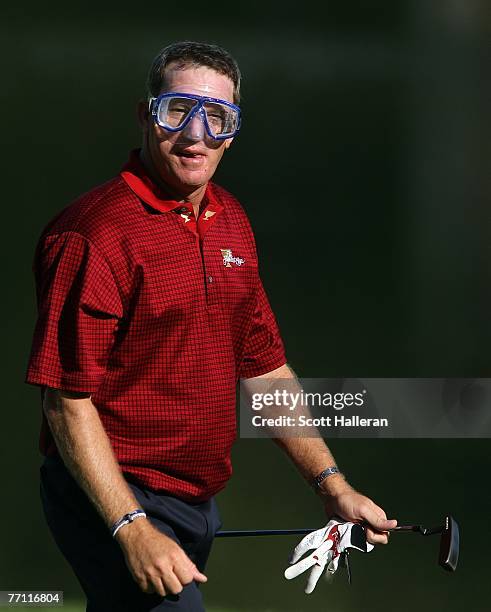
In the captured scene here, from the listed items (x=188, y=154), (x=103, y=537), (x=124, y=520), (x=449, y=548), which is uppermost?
(x=188, y=154)

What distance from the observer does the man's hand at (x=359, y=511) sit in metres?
2.78

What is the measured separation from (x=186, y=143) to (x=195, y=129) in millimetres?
37

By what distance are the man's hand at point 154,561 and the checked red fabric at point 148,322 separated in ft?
0.79

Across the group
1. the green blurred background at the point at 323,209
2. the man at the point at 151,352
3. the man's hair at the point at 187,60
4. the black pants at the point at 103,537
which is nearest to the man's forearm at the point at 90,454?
the man at the point at 151,352

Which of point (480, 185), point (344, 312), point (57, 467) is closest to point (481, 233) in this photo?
point (480, 185)

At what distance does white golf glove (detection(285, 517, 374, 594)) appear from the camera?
2727 millimetres

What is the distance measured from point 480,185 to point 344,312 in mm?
644

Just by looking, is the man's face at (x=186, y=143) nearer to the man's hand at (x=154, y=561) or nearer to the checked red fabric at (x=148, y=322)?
the checked red fabric at (x=148, y=322)

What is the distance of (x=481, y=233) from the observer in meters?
4.27

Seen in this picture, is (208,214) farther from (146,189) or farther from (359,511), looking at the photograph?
(359,511)

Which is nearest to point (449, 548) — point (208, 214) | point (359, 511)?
→ point (359, 511)

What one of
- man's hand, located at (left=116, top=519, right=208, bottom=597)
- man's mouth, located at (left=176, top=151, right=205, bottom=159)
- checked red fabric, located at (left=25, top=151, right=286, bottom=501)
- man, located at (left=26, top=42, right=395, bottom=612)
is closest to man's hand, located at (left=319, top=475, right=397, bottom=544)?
man, located at (left=26, top=42, right=395, bottom=612)

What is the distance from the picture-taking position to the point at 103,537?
2.62m

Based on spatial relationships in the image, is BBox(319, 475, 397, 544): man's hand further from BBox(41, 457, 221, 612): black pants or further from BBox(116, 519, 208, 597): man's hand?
BBox(116, 519, 208, 597): man's hand
